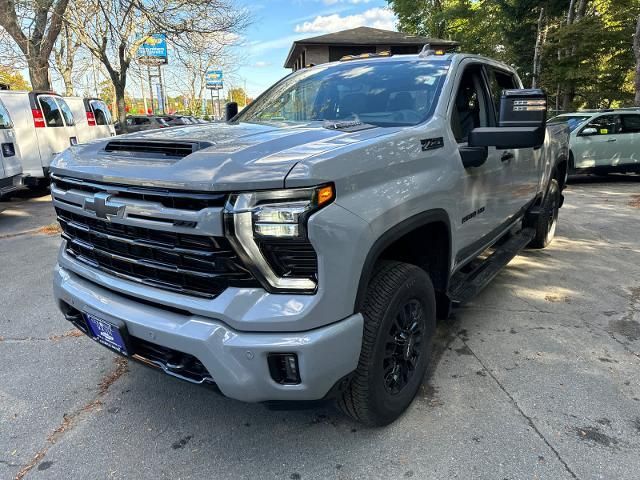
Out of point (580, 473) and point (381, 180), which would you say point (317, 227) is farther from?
point (580, 473)

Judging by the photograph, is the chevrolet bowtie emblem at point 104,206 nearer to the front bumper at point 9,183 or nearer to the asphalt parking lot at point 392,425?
the asphalt parking lot at point 392,425

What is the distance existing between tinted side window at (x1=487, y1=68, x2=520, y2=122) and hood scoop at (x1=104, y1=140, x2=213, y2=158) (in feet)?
7.93

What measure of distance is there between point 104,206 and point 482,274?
2.72 m

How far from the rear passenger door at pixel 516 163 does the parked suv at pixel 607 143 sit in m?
7.61

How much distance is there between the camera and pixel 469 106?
3.48 metres

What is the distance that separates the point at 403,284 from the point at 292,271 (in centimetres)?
70

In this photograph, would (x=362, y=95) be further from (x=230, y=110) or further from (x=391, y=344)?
(x=391, y=344)

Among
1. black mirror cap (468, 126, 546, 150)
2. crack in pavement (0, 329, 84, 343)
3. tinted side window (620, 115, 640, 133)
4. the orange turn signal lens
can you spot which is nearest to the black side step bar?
black mirror cap (468, 126, 546, 150)

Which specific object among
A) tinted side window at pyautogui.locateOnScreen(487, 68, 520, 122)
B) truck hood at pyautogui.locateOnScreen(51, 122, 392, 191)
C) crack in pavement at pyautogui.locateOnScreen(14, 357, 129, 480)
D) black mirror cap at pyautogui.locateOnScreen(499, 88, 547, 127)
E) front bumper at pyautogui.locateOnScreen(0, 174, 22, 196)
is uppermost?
tinted side window at pyautogui.locateOnScreen(487, 68, 520, 122)

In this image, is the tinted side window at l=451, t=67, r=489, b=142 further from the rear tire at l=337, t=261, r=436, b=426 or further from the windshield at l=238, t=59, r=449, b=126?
the rear tire at l=337, t=261, r=436, b=426

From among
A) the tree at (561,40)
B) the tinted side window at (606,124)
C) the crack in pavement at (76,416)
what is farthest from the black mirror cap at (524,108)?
the tree at (561,40)

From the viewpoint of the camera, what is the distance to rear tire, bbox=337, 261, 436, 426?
2197 mm

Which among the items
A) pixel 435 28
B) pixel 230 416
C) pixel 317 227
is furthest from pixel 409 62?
pixel 435 28

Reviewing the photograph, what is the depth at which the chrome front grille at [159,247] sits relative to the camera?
1.91 meters
